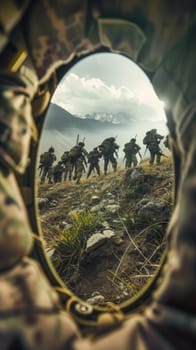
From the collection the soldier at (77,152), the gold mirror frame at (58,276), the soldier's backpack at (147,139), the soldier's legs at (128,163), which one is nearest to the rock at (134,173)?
the soldier's legs at (128,163)

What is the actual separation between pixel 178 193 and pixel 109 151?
22.4 ft

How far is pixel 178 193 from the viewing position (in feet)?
1.37

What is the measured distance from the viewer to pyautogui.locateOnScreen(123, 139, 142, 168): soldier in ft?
22.6

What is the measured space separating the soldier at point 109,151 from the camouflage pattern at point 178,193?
6698mm

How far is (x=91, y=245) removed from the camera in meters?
4.08

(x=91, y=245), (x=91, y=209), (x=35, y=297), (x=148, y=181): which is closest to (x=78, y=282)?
(x=91, y=245)

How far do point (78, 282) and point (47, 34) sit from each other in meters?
3.66

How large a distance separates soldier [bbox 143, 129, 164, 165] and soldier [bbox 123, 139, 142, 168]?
1.09 feet

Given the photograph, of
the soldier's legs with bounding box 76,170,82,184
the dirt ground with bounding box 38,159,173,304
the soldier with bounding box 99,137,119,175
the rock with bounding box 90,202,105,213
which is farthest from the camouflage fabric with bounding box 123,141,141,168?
the rock with bounding box 90,202,105,213

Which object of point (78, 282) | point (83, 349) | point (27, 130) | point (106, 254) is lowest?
point (78, 282)

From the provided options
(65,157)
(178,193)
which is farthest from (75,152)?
(178,193)

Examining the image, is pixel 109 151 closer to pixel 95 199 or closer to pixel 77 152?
pixel 77 152

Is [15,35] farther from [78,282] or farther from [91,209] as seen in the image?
[91,209]

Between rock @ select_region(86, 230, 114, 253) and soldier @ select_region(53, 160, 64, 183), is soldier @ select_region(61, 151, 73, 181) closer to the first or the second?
soldier @ select_region(53, 160, 64, 183)
